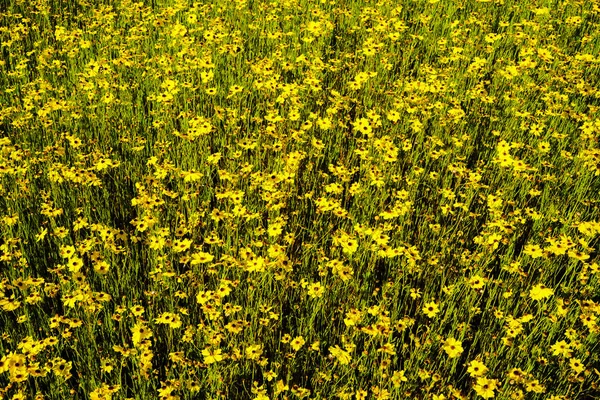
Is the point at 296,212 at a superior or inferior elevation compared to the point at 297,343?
superior

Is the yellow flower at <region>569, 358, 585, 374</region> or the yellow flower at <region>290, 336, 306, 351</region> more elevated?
the yellow flower at <region>569, 358, 585, 374</region>

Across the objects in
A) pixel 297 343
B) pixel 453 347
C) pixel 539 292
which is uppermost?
pixel 539 292

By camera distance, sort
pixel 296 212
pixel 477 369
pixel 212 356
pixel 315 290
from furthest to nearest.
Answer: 1. pixel 296 212
2. pixel 315 290
3. pixel 477 369
4. pixel 212 356

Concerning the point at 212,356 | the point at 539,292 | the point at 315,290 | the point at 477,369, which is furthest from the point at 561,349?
the point at 212,356

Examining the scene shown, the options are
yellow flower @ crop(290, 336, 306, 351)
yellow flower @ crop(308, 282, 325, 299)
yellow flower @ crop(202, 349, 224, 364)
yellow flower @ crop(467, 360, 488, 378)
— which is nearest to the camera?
yellow flower @ crop(202, 349, 224, 364)

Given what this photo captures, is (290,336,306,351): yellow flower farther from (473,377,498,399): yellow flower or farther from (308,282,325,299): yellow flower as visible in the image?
(473,377,498,399): yellow flower

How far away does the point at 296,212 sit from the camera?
357 centimetres

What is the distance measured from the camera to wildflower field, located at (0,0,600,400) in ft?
9.43

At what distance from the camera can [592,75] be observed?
556cm

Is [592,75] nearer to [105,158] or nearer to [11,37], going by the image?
[105,158]

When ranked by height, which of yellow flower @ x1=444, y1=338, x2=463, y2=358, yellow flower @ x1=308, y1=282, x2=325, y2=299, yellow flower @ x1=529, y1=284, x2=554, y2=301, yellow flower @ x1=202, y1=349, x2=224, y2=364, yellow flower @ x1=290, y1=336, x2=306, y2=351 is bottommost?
yellow flower @ x1=290, y1=336, x2=306, y2=351

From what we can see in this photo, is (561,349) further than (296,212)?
No

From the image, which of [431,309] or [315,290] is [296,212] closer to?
[315,290]

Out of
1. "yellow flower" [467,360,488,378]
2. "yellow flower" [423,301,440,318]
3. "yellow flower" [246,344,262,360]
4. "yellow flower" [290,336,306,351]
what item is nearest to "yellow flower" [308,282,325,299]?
"yellow flower" [290,336,306,351]
